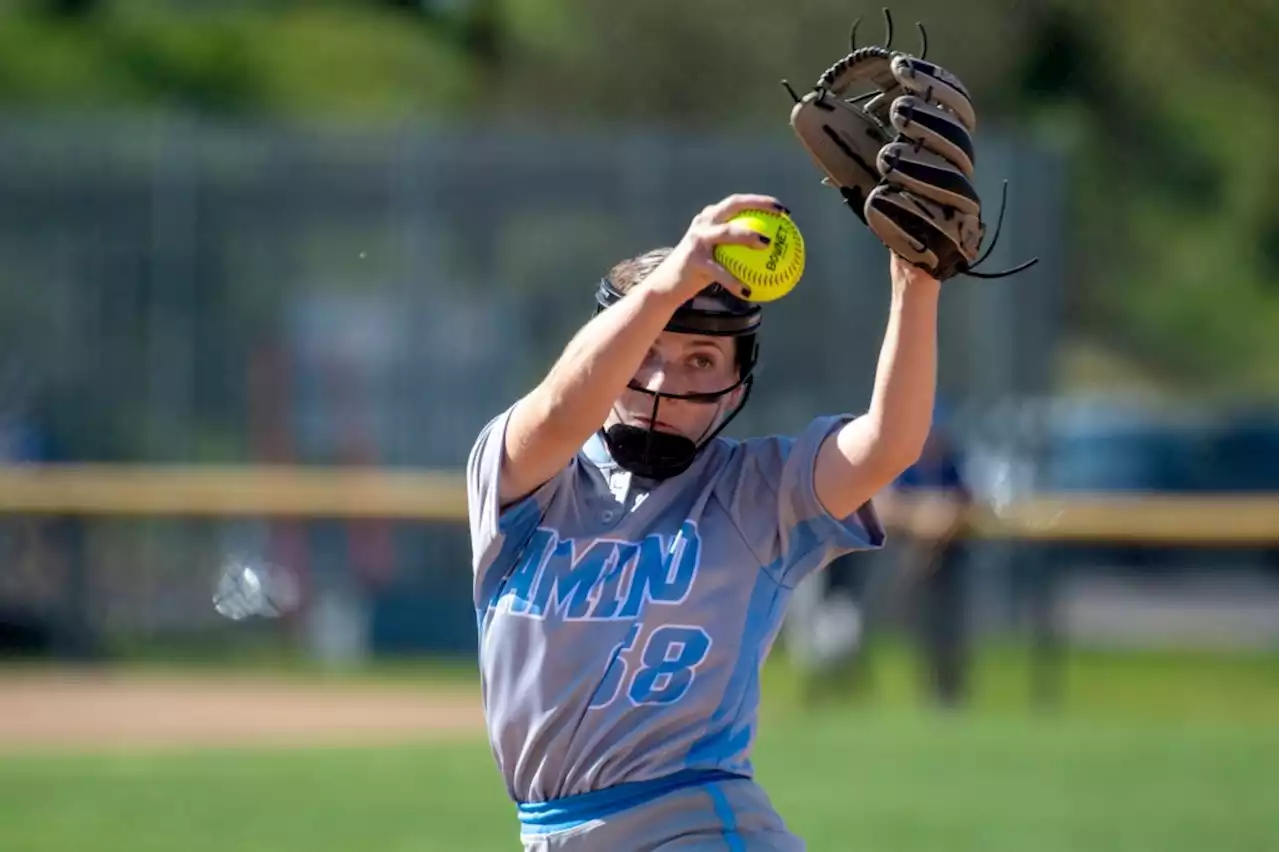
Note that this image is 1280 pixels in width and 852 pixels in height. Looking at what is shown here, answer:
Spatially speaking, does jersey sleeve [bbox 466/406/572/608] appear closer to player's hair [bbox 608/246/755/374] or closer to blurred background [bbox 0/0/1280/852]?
player's hair [bbox 608/246/755/374]

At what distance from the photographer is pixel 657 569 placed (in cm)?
333

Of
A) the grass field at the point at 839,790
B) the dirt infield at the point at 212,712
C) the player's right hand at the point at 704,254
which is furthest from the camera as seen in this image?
the dirt infield at the point at 212,712

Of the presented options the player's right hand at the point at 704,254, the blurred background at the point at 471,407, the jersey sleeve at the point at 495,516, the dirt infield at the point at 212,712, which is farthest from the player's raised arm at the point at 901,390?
the dirt infield at the point at 212,712

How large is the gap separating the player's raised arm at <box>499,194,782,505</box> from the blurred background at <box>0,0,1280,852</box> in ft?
23.4

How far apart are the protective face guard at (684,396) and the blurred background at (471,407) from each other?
6.95 metres

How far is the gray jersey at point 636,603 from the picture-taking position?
3.29 m

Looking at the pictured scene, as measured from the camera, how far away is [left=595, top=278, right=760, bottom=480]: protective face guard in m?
3.30

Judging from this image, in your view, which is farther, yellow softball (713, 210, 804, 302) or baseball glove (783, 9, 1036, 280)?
baseball glove (783, 9, 1036, 280)

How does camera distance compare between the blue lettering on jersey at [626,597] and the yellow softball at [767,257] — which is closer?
the yellow softball at [767,257]

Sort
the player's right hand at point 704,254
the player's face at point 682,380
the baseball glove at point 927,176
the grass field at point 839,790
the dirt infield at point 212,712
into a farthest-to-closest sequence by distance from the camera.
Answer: the dirt infield at point 212,712, the grass field at point 839,790, the player's face at point 682,380, the baseball glove at point 927,176, the player's right hand at point 704,254

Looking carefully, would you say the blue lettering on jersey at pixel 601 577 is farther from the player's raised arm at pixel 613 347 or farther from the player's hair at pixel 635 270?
the player's hair at pixel 635 270

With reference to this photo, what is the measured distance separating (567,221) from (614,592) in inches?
581

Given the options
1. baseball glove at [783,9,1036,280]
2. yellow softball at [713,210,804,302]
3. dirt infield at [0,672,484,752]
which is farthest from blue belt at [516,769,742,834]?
dirt infield at [0,672,484,752]

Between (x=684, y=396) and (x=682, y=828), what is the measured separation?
678mm
